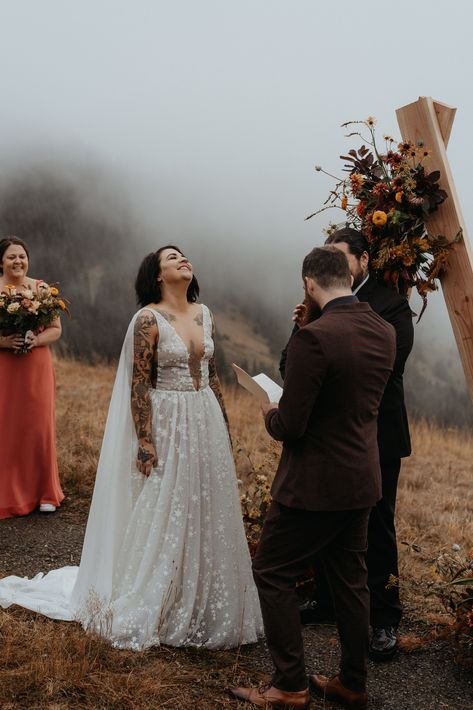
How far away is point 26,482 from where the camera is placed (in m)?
7.45

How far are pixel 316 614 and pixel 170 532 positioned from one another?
1272 millimetres

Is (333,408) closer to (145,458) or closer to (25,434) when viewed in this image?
(145,458)

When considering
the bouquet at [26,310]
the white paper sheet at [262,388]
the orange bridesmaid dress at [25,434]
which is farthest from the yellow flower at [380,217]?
the orange bridesmaid dress at [25,434]

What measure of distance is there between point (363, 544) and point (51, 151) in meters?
19.0

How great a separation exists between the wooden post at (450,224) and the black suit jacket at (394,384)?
29cm

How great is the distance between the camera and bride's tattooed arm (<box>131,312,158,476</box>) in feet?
15.8

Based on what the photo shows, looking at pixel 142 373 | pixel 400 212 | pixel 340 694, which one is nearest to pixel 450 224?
pixel 400 212

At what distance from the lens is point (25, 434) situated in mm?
7434

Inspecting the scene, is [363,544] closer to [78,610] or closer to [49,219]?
[78,610]

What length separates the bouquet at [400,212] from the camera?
4.38m

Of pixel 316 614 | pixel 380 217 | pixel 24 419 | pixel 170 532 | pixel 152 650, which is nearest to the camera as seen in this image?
pixel 380 217

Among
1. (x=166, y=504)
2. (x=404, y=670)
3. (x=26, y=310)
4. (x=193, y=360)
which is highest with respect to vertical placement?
(x=26, y=310)

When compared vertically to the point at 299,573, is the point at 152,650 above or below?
below

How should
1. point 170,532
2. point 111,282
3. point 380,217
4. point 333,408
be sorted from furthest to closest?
Result: point 111,282, point 170,532, point 380,217, point 333,408
